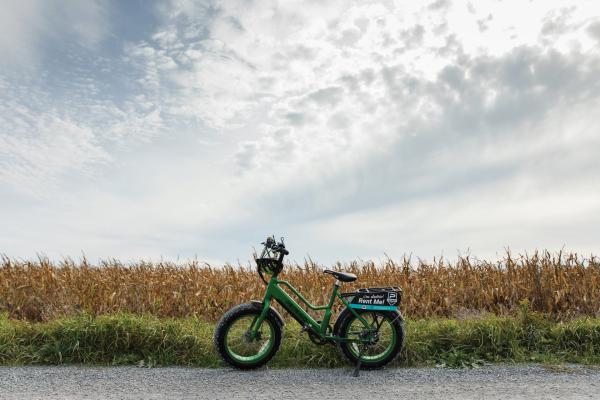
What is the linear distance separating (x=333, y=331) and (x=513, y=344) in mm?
2740

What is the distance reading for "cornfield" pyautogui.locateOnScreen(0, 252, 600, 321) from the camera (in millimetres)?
11078

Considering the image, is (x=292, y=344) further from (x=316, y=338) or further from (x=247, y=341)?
(x=247, y=341)

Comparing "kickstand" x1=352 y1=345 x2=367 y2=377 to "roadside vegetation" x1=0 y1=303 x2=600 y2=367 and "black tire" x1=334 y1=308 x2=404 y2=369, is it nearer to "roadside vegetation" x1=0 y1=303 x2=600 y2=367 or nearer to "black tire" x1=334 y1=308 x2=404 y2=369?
"black tire" x1=334 y1=308 x2=404 y2=369

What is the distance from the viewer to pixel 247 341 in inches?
312

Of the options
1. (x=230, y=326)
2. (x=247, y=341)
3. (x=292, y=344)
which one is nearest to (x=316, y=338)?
(x=292, y=344)

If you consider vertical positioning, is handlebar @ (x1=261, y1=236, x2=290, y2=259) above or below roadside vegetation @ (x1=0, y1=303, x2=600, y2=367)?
above

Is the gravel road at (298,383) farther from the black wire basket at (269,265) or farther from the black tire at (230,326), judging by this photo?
the black wire basket at (269,265)

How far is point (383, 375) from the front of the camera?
7656 millimetres

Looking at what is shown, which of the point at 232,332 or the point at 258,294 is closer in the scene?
the point at 232,332

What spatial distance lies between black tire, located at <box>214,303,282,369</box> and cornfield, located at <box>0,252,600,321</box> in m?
2.69

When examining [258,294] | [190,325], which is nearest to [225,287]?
[258,294]

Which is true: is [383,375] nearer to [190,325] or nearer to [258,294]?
[190,325]

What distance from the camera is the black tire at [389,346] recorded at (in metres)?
7.89

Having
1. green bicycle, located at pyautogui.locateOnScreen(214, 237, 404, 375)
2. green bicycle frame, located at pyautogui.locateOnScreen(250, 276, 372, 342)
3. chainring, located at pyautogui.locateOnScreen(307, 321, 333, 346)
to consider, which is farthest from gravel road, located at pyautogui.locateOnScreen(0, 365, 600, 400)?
green bicycle frame, located at pyautogui.locateOnScreen(250, 276, 372, 342)
